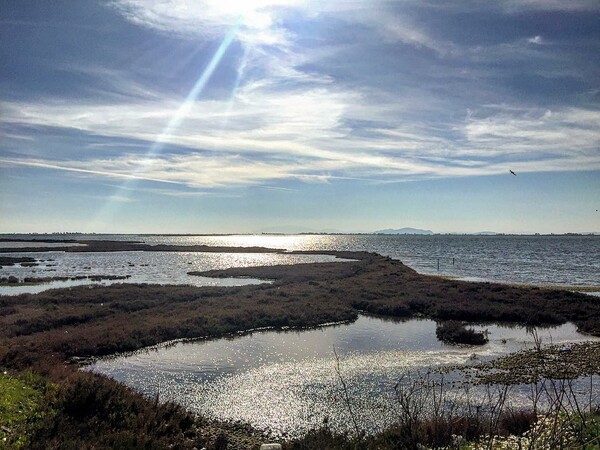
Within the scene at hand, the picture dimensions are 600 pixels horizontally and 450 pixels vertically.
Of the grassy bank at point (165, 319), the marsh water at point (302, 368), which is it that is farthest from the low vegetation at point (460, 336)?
the grassy bank at point (165, 319)

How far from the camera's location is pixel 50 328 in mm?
27203

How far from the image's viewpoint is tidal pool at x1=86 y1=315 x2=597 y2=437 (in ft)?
47.6

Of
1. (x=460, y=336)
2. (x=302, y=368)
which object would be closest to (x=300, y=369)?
(x=302, y=368)

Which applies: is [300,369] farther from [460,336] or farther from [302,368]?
[460,336]

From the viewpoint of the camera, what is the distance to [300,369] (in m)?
19.7

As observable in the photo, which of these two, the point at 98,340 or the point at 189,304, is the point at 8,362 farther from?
the point at 189,304

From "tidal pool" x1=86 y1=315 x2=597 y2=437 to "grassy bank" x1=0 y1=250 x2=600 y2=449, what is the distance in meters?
1.75

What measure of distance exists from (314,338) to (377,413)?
40.0 ft

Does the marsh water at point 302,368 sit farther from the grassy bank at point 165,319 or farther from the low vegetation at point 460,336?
the grassy bank at point 165,319

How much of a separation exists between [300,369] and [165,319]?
13043 millimetres

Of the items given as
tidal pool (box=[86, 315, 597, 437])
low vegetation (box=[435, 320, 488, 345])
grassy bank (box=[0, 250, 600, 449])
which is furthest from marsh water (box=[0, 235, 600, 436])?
grassy bank (box=[0, 250, 600, 449])

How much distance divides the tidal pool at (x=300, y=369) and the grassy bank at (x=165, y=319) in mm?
1747

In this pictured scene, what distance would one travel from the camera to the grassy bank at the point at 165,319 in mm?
11711

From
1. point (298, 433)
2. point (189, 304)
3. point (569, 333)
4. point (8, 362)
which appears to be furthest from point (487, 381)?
point (189, 304)
